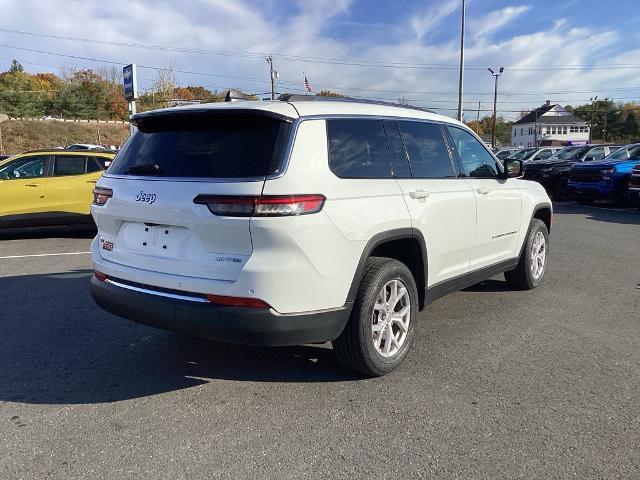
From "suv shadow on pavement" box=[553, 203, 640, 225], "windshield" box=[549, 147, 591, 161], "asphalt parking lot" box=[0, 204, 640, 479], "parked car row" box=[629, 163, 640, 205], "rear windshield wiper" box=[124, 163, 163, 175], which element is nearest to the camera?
"asphalt parking lot" box=[0, 204, 640, 479]

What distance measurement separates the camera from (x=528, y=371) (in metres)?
3.84

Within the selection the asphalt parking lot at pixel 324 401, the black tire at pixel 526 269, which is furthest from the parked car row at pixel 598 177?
the asphalt parking lot at pixel 324 401

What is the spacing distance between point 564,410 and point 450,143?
244 centimetres

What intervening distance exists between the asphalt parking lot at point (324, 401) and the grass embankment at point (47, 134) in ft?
215

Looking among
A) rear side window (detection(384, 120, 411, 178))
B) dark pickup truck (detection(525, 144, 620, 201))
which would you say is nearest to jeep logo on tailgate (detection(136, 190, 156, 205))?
rear side window (detection(384, 120, 411, 178))

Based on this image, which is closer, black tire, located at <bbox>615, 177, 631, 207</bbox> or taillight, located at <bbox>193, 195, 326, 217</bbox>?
taillight, located at <bbox>193, 195, 326, 217</bbox>

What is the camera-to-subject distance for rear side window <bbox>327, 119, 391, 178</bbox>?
3.44 m

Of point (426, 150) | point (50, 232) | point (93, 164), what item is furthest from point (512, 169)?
point (50, 232)

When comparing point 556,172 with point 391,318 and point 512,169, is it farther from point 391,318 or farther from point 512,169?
point 391,318

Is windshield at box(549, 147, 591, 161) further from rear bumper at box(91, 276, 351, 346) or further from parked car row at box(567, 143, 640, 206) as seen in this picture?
rear bumper at box(91, 276, 351, 346)

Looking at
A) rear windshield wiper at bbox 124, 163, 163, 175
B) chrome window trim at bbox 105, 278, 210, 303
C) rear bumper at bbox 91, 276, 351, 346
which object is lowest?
rear bumper at bbox 91, 276, 351, 346

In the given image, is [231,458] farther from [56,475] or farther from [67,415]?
[67,415]

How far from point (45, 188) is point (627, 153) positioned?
16040mm

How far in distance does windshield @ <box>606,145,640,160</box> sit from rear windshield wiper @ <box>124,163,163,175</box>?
53.2ft
